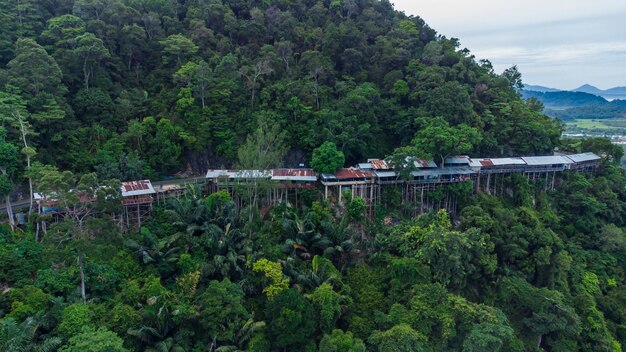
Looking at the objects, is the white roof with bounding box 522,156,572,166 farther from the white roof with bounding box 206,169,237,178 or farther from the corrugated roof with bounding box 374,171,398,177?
the white roof with bounding box 206,169,237,178

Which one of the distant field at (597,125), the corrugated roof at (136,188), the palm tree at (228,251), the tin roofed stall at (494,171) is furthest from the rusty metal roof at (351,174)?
the distant field at (597,125)

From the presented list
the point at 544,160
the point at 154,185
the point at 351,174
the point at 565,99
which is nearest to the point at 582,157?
the point at 544,160

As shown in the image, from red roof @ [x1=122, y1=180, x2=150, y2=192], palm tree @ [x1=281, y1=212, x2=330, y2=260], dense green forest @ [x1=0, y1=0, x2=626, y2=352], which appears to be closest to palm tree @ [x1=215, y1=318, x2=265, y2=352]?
dense green forest @ [x1=0, y1=0, x2=626, y2=352]

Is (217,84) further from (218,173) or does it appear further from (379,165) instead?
(379,165)

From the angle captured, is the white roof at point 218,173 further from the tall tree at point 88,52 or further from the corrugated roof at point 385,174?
the tall tree at point 88,52

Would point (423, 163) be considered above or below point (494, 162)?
above

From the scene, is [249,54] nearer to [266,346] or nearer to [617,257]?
[266,346]
